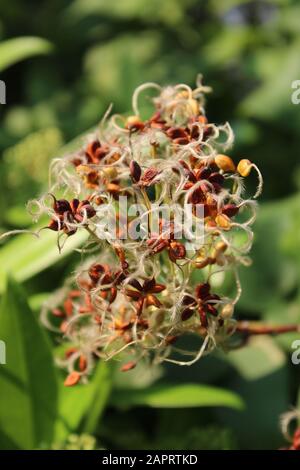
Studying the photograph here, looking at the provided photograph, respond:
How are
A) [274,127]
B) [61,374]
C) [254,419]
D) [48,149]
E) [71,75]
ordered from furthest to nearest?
1. [71,75]
2. [274,127]
3. [48,149]
4. [254,419]
5. [61,374]

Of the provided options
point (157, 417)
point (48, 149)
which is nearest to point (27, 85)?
point (48, 149)

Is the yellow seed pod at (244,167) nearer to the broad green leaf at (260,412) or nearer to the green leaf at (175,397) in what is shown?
the green leaf at (175,397)

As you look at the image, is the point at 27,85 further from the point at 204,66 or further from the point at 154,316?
the point at 154,316

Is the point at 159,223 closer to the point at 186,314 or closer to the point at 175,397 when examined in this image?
the point at 186,314

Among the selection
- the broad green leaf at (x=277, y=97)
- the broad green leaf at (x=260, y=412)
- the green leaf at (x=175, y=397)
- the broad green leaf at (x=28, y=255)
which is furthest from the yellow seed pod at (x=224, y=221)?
the broad green leaf at (x=277, y=97)

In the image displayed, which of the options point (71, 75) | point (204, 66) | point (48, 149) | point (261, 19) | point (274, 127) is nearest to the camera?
point (48, 149)

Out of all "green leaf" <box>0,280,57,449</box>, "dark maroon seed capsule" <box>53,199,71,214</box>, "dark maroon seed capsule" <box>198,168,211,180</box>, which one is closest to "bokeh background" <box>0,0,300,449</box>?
"green leaf" <box>0,280,57,449</box>

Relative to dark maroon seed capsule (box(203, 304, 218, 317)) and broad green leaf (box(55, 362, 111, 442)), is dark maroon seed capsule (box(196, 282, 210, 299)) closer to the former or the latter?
dark maroon seed capsule (box(203, 304, 218, 317))
